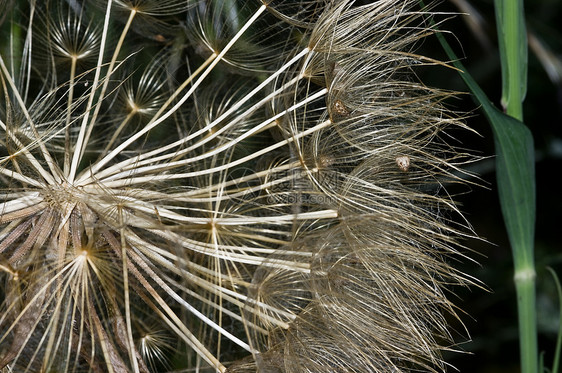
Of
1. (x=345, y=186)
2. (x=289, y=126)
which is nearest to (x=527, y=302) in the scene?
(x=345, y=186)

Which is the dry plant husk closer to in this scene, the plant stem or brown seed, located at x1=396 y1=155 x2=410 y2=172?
brown seed, located at x1=396 y1=155 x2=410 y2=172

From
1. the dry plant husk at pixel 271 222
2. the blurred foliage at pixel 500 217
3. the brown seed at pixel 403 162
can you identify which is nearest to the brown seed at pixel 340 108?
the dry plant husk at pixel 271 222

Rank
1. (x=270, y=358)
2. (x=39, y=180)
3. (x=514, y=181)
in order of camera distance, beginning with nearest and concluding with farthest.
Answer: (x=270, y=358) < (x=39, y=180) < (x=514, y=181)

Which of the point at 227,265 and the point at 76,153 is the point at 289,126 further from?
the point at 76,153

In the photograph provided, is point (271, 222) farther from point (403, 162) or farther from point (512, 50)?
point (512, 50)

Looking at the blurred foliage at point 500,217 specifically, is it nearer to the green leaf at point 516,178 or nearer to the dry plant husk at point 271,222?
the green leaf at point 516,178

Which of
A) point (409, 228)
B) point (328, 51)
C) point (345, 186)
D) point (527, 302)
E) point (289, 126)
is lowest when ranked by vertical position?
point (527, 302)

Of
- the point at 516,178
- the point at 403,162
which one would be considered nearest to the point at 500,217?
the point at 516,178
